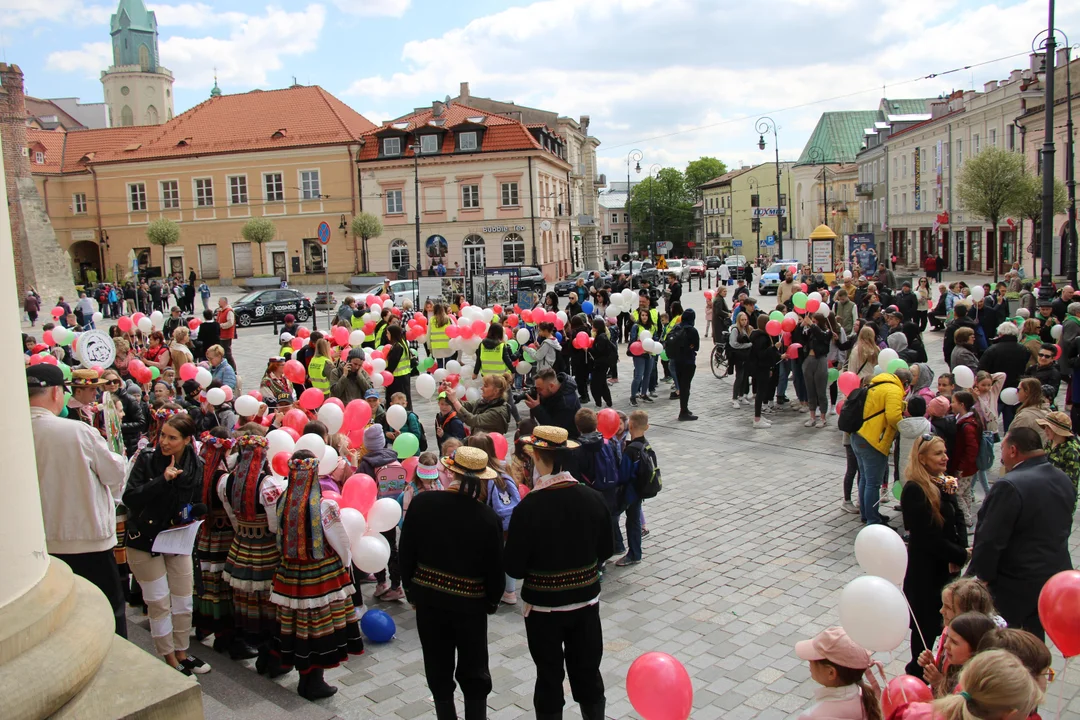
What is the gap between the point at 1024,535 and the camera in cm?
504

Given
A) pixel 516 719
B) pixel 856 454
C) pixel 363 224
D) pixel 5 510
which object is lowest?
pixel 516 719

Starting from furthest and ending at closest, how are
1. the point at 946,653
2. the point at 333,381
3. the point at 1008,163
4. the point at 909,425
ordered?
1. the point at 1008,163
2. the point at 333,381
3. the point at 909,425
4. the point at 946,653

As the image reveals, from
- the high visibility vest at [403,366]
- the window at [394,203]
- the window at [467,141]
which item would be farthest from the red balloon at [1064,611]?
the window at [394,203]

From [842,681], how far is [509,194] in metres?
51.1

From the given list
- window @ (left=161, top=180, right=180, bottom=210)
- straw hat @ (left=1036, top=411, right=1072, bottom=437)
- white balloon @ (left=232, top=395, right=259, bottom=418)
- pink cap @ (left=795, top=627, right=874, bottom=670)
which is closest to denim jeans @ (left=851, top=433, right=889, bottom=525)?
straw hat @ (left=1036, top=411, right=1072, bottom=437)

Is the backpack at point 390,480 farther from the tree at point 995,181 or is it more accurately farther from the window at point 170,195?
the window at point 170,195

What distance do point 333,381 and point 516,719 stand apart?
6942 millimetres

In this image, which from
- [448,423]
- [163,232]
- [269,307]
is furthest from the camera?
[163,232]

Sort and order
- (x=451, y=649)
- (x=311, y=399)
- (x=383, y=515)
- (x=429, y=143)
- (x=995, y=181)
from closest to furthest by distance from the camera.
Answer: (x=451, y=649)
(x=383, y=515)
(x=311, y=399)
(x=995, y=181)
(x=429, y=143)

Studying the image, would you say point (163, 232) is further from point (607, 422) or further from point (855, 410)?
point (855, 410)

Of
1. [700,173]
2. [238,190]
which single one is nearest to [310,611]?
[238,190]

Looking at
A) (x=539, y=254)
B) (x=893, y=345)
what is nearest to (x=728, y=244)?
(x=539, y=254)

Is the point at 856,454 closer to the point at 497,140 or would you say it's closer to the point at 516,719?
the point at 516,719

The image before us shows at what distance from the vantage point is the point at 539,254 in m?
55.2
